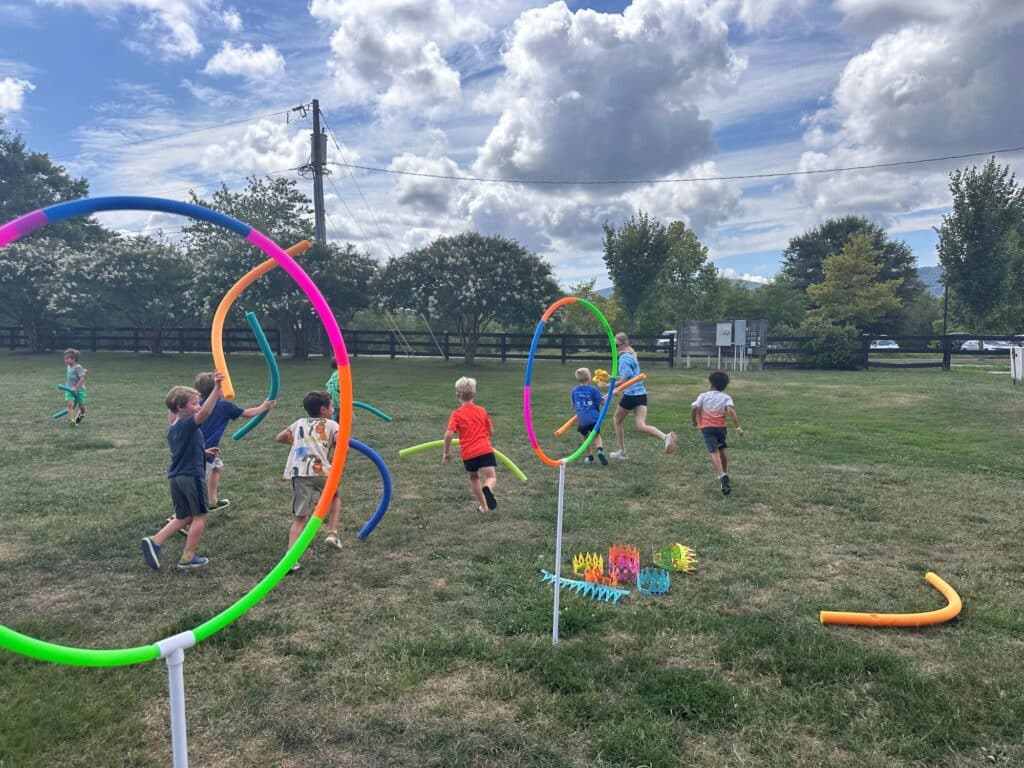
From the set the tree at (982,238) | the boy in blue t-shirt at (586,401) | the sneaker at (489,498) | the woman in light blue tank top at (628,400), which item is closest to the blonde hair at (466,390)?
the sneaker at (489,498)

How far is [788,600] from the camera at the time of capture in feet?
16.8

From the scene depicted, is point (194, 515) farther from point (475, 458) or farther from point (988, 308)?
point (988, 308)

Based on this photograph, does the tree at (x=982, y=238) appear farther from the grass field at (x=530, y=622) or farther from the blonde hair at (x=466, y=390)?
the blonde hair at (x=466, y=390)

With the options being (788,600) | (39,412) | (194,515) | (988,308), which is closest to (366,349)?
(39,412)

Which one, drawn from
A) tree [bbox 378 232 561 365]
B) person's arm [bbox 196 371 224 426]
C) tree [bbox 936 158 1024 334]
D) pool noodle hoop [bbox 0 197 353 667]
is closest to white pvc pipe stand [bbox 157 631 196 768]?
pool noodle hoop [bbox 0 197 353 667]

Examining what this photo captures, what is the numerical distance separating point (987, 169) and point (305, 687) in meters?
41.0

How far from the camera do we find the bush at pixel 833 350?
28.3 m

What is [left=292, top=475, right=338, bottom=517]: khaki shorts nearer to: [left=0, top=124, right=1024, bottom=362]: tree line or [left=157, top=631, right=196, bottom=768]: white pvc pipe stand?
[left=157, top=631, right=196, bottom=768]: white pvc pipe stand

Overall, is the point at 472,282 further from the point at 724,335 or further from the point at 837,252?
the point at 837,252

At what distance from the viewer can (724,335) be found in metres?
29.6

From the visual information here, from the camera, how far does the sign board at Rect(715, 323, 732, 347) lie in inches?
1162

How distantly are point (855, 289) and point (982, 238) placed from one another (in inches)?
480

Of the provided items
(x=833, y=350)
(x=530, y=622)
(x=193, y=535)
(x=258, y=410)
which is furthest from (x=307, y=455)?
(x=833, y=350)

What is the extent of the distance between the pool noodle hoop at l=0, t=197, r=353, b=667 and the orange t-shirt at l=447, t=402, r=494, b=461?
3.82 m
